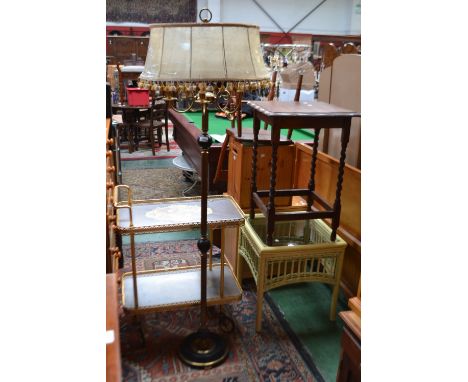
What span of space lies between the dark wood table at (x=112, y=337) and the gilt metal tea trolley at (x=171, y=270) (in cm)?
131

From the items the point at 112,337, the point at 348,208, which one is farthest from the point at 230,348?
the point at 112,337

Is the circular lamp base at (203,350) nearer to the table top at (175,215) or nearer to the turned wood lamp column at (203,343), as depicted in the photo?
the turned wood lamp column at (203,343)

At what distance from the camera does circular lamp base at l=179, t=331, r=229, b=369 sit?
81.7 inches

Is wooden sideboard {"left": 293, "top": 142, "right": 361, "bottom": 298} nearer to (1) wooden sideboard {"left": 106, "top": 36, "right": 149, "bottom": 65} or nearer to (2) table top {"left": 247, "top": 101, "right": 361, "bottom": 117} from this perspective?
(2) table top {"left": 247, "top": 101, "right": 361, "bottom": 117}

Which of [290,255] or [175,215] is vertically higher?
[175,215]

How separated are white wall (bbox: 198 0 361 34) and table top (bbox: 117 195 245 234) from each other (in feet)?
39.5

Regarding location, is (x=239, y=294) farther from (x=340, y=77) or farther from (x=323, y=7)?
(x=323, y=7)

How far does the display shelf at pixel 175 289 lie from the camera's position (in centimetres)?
216

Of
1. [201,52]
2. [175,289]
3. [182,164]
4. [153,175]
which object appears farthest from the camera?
[153,175]

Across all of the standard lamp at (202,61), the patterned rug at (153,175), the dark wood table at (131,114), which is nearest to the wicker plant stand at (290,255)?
the standard lamp at (202,61)

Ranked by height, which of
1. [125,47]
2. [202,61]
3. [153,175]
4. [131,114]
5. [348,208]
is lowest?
[153,175]

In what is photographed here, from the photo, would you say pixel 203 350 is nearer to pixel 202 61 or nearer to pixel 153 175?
pixel 202 61

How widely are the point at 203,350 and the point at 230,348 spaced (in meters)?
0.17

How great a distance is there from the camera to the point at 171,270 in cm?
244
